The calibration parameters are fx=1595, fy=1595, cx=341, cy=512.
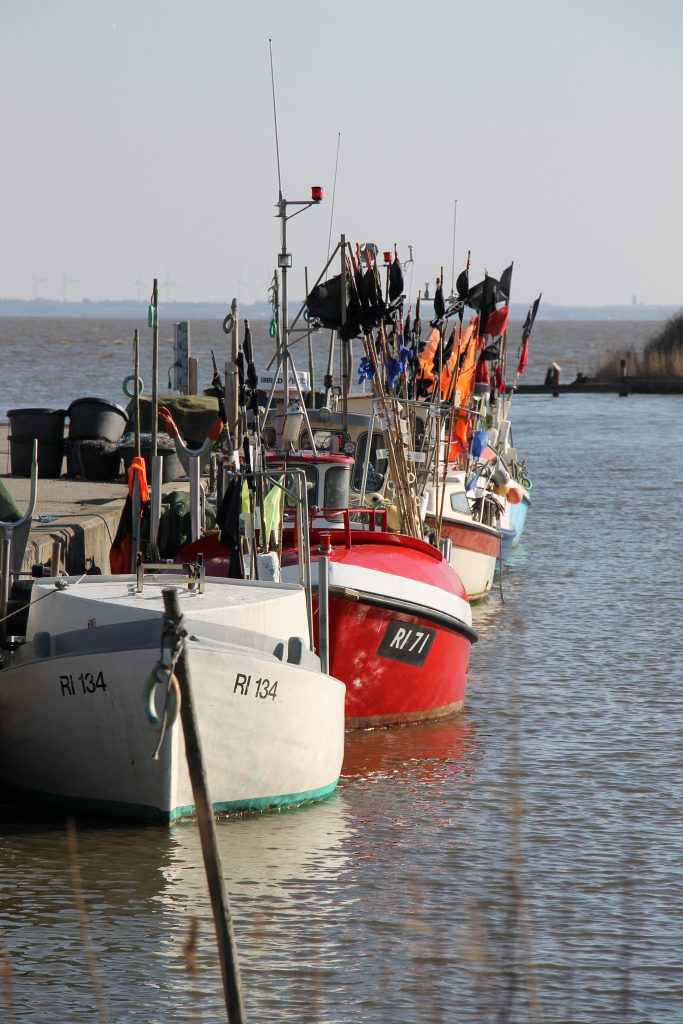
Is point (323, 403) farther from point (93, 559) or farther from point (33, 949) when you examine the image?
point (33, 949)

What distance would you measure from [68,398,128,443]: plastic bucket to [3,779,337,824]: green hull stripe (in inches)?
447

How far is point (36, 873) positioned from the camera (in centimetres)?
927

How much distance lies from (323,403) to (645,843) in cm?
1515

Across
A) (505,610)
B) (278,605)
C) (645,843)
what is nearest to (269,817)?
(278,605)

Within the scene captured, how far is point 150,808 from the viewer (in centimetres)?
970

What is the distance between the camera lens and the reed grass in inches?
2813

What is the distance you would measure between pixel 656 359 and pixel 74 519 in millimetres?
59479

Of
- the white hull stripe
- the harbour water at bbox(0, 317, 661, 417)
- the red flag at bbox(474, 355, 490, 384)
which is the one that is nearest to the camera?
the white hull stripe

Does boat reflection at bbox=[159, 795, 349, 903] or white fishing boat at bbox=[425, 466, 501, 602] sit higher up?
white fishing boat at bbox=[425, 466, 501, 602]

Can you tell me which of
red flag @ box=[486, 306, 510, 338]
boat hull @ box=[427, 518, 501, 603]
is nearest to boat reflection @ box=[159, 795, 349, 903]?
boat hull @ box=[427, 518, 501, 603]

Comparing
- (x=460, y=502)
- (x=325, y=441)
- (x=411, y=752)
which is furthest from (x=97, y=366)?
(x=411, y=752)

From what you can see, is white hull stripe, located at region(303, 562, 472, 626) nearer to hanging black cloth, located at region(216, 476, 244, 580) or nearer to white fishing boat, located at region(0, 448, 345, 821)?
hanging black cloth, located at region(216, 476, 244, 580)

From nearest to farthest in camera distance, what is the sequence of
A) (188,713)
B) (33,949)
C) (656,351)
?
1. (188,713)
2. (33,949)
3. (656,351)

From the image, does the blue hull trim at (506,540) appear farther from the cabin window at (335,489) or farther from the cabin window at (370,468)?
the cabin window at (335,489)
